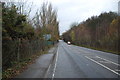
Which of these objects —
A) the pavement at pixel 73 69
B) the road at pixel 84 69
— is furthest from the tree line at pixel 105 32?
the pavement at pixel 73 69

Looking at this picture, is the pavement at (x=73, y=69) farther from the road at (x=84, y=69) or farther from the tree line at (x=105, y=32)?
the tree line at (x=105, y=32)

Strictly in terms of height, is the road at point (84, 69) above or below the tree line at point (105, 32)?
below

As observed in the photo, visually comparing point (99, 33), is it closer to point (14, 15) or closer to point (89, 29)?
point (89, 29)

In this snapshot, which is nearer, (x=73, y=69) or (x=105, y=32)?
(x=73, y=69)

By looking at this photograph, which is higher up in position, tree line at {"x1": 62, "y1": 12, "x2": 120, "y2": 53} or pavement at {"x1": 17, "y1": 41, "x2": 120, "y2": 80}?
tree line at {"x1": 62, "y1": 12, "x2": 120, "y2": 53}

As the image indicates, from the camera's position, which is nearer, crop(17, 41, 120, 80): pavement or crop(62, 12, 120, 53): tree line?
crop(17, 41, 120, 80): pavement

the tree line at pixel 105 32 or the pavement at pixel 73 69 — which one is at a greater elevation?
the tree line at pixel 105 32

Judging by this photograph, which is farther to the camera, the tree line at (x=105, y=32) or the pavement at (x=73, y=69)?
the tree line at (x=105, y=32)

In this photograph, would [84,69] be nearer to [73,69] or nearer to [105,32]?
[73,69]

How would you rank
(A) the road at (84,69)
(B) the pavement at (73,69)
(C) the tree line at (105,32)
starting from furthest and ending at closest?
1. (C) the tree line at (105,32)
2. (A) the road at (84,69)
3. (B) the pavement at (73,69)

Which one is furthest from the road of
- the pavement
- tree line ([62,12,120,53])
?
tree line ([62,12,120,53])

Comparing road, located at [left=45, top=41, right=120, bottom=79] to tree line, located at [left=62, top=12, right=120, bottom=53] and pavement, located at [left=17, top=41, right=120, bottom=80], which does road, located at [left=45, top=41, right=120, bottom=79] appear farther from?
tree line, located at [left=62, top=12, right=120, bottom=53]

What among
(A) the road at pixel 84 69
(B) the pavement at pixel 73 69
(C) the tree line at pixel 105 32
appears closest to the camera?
(B) the pavement at pixel 73 69

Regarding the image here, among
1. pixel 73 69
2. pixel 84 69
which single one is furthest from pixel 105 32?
pixel 73 69
